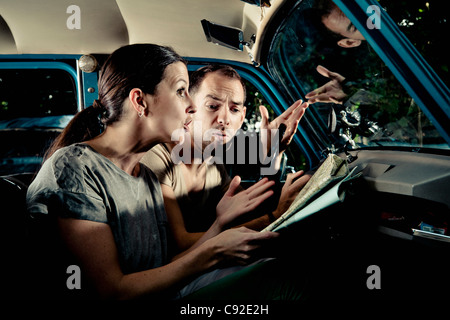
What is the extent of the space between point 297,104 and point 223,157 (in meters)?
0.71

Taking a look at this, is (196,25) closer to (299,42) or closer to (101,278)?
(299,42)

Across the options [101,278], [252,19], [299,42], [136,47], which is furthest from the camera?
[299,42]

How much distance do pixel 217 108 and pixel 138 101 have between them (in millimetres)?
870

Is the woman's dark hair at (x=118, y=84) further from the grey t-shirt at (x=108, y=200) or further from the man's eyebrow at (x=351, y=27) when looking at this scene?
the man's eyebrow at (x=351, y=27)

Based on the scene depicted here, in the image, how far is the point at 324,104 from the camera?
2.28 metres

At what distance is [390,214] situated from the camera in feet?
4.18

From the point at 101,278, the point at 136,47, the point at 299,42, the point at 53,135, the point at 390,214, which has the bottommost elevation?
the point at 101,278

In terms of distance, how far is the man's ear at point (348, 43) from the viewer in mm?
1542

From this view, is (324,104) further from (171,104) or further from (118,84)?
(118,84)

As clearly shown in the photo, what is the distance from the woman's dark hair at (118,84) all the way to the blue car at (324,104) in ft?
1.06

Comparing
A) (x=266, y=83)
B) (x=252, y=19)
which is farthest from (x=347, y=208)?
(x=266, y=83)

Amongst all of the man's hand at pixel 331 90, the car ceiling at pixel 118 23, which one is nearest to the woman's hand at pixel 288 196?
the man's hand at pixel 331 90

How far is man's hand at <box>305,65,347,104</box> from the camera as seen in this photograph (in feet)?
6.68
